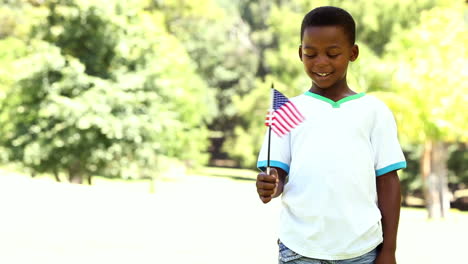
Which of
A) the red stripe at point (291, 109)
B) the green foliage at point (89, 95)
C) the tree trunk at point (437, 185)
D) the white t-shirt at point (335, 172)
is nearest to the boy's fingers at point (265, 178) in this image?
the white t-shirt at point (335, 172)

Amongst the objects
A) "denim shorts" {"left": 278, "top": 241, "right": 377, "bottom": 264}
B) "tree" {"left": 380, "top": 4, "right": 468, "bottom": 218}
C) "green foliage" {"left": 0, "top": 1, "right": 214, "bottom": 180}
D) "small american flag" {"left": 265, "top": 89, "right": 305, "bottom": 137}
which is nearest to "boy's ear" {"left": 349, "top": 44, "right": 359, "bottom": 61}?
"small american flag" {"left": 265, "top": 89, "right": 305, "bottom": 137}

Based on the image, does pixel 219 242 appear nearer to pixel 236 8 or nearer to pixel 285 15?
pixel 285 15

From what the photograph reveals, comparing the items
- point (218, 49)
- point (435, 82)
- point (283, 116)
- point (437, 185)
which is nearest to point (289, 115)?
point (283, 116)

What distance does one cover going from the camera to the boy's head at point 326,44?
8.66 ft

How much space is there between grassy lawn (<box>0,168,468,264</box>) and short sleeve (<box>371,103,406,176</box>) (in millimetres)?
8289

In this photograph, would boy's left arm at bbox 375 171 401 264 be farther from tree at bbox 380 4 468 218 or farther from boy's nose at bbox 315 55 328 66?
tree at bbox 380 4 468 218

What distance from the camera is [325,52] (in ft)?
8.69

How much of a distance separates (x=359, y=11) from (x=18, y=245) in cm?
3374

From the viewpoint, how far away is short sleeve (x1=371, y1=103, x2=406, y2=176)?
269cm

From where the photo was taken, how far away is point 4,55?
35969mm

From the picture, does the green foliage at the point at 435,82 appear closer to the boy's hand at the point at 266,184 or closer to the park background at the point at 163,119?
the park background at the point at 163,119

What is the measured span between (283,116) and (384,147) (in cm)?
41

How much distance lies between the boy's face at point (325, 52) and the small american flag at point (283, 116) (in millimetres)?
156

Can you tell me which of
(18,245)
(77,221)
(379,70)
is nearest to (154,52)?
(379,70)
